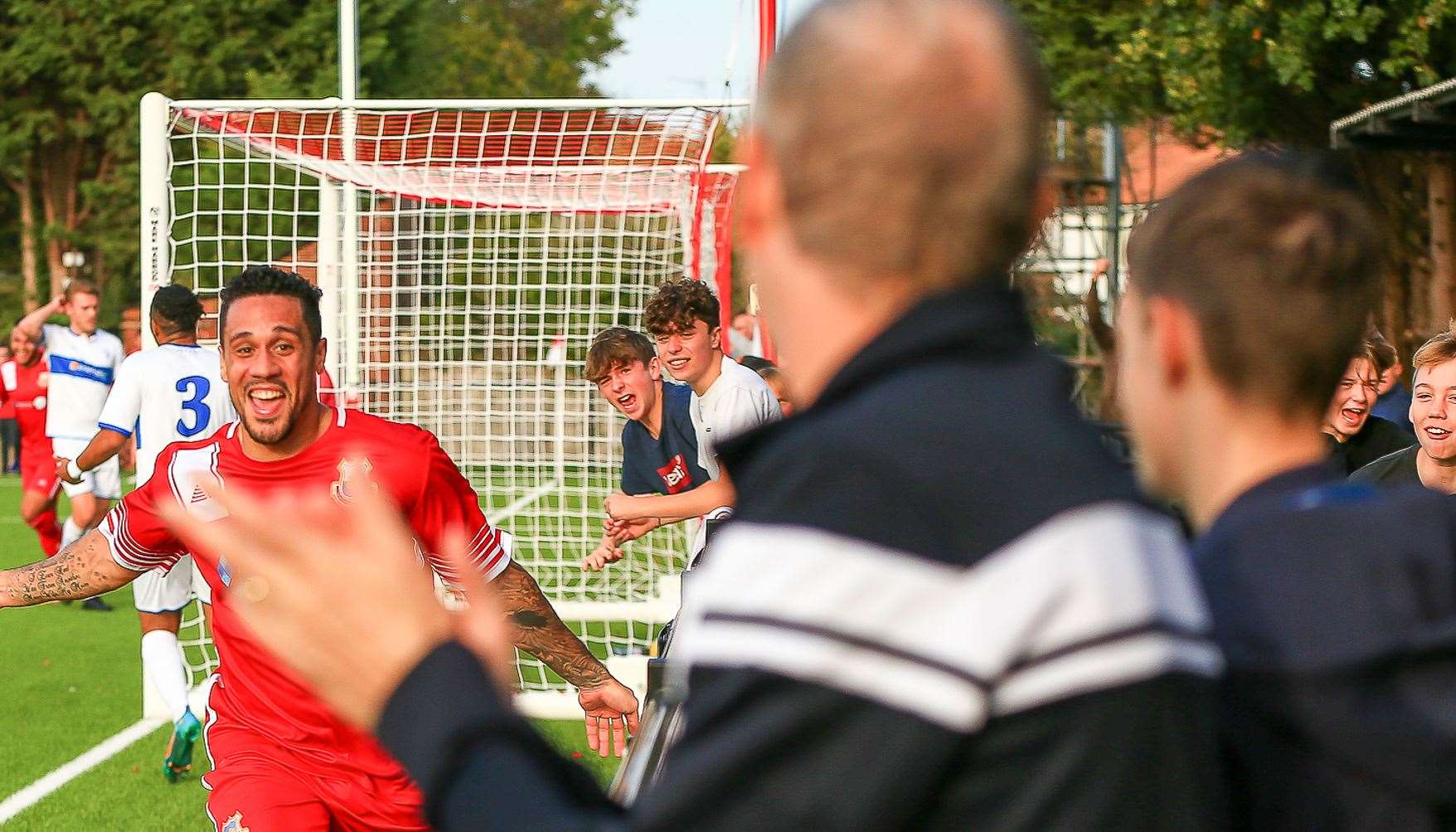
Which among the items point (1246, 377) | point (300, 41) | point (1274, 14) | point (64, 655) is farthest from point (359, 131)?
point (300, 41)

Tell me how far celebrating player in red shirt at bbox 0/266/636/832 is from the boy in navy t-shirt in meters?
2.82

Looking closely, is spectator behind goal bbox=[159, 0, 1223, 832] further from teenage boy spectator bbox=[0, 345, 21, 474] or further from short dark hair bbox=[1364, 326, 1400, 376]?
teenage boy spectator bbox=[0, 345, 21, 474]

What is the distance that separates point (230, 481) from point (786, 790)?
130 inches

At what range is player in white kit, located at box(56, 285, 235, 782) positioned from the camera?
25.4 feet

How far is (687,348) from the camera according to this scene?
726 centimetres

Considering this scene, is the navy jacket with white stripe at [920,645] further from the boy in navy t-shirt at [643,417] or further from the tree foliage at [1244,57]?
the tree foliage at [1244,57]

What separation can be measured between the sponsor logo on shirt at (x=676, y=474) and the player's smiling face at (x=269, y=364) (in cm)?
344

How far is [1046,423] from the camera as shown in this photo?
1163mm

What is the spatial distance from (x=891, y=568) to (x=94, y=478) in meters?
12.5

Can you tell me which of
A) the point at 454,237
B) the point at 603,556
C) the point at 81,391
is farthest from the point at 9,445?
the point at 603,556

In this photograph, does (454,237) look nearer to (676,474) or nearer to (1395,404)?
(676,474)

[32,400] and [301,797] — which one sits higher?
[32,400]

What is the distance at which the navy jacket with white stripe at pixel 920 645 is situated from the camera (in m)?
1.07

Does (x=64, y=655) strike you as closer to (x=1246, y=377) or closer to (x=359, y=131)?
(x=359, y=131)
